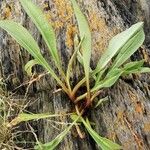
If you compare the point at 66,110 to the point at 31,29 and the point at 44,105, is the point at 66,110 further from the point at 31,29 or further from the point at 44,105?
the point at 31,29

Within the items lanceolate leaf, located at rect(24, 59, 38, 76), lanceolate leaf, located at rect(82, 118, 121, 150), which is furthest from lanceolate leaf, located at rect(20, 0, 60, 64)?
lanceolate leaf, located at rect(82, 118, 121, 150)

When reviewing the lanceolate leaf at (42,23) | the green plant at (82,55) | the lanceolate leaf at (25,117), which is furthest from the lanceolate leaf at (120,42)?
the lanceolate leaf at (25,117)

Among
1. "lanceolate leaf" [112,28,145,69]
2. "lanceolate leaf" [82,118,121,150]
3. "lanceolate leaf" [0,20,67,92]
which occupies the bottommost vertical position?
"lanceolate leaf" [82,118,121,150]

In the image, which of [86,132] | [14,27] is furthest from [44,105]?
[14,27]

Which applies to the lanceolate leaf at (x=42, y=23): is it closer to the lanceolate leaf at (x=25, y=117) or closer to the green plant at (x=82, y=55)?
the green plant at (x=82, y=55)

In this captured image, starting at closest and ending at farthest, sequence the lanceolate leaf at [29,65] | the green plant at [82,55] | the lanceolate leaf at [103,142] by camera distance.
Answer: the lanceolate leaf at [103,142] < the green plant at [82,55] < the lanceolate leaf at [29,65]

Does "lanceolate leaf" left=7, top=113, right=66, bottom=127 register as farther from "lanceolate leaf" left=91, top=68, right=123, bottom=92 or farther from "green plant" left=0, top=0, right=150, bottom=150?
"lanceolate leaf" left=91, top=68, right=123, bottom=92
